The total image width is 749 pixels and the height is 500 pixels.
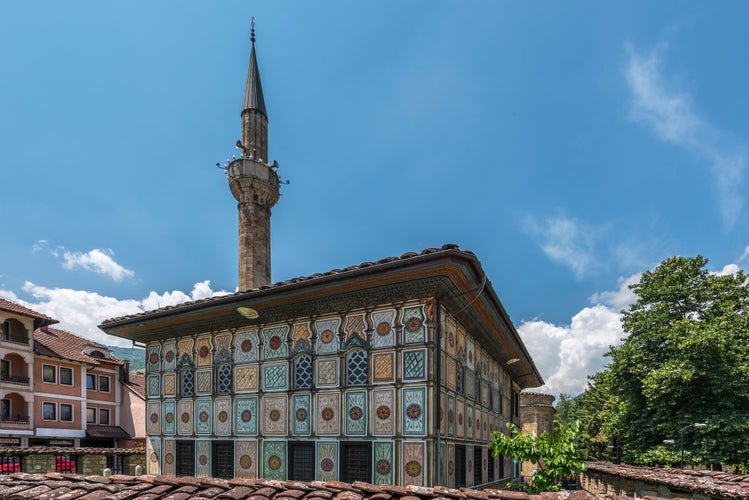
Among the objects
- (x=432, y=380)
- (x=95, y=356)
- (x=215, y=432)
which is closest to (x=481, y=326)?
(x=432, y=380)

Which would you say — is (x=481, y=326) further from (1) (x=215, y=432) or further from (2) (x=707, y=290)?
(2) (x=707, y=290)

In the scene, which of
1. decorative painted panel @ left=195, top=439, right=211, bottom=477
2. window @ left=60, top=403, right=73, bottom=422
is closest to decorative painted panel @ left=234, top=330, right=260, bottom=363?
decorative painted panel @ left=195, top=439, right=211, bottom=477

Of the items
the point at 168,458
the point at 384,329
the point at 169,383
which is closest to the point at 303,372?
the point at 384,329

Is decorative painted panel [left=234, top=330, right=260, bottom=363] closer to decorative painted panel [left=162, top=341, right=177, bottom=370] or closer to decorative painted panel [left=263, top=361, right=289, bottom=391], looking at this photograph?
decorative painted panel [left=263, top=361, right=289, bottom=391]

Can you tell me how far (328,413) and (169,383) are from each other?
4.12m

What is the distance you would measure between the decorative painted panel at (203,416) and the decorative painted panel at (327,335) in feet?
9.37

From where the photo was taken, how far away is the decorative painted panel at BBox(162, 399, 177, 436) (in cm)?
934

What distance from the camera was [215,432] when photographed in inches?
340

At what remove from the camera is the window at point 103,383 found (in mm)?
25969

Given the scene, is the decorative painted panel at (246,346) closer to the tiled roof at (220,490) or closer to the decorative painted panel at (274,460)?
the decorative painted panel at (274,460)

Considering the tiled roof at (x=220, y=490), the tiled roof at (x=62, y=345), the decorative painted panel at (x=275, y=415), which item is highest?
the tiled roof at (x=220, y=490)

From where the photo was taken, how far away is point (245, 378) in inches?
332

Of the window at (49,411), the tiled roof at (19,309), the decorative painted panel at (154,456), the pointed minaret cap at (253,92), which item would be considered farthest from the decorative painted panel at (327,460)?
the window at (49,411)

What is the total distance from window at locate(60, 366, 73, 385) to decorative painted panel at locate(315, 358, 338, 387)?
73.6 ft
